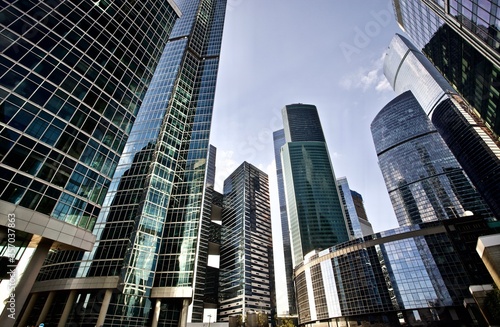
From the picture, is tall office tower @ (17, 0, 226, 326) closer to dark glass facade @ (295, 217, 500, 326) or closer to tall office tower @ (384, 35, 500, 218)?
dark glass facade @ (295, 217, 500, 326)

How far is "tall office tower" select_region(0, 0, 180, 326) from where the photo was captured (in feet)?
64.0

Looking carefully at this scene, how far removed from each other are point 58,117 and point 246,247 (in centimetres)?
11622

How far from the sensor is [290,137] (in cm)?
19188

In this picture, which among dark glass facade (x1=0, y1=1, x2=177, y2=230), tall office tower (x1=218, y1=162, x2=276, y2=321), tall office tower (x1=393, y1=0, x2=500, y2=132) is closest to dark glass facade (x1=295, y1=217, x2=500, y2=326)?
tall office tower (x1=393, y1=0, x2=500, y2=132)

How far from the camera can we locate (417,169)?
5984 inches

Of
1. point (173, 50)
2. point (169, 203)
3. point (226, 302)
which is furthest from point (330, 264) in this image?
point (173, 50)

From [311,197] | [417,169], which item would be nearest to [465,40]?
[311,197]

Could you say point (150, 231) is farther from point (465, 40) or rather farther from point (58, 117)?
point (465, 40)

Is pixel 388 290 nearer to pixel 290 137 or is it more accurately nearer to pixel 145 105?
pixel 145 105

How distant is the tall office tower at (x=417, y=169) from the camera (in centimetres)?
13475

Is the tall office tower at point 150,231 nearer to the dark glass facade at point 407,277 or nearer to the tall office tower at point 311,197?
the dark glass facade at point 407,277

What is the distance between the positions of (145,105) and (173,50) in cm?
2474

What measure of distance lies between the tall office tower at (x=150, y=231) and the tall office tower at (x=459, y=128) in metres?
127

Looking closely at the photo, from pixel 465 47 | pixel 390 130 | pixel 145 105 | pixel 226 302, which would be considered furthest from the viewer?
pixel 390 130
